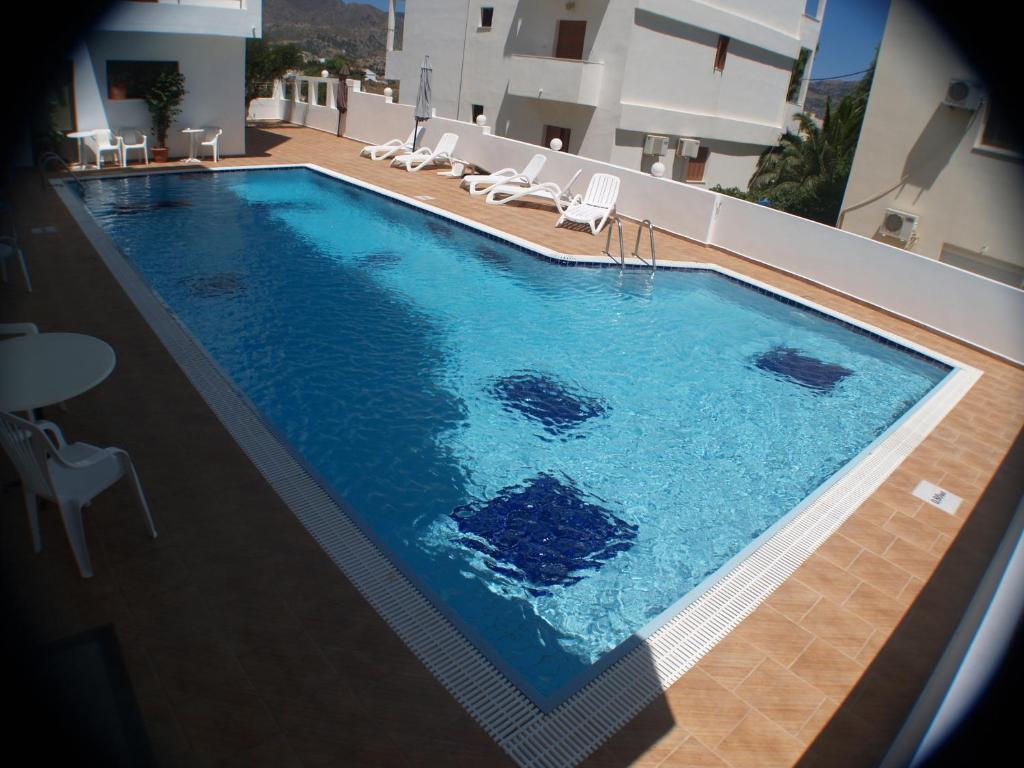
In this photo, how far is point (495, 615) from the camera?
4.59 metres

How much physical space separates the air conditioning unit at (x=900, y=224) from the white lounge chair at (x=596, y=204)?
568 centimetres

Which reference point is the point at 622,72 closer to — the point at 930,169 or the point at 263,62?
the point at 930,169

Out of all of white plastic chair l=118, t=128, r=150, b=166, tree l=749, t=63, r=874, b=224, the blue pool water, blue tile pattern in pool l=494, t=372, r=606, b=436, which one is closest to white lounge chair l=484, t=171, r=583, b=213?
the blue pool water

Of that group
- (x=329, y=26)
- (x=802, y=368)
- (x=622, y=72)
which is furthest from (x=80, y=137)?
(x=329, y=26)

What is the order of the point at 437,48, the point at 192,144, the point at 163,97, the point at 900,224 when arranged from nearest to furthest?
the point at 900,224 → the point at 163,97 → the point at 192,144 → the point at 437,48

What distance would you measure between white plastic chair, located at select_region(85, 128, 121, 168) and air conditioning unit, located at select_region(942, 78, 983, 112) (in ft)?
53.1

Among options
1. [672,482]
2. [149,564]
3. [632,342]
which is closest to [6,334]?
[149,564]

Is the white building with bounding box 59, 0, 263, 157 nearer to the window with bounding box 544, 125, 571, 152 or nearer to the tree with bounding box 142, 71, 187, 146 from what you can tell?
the tree with bounding box 142, 71, 187, 146

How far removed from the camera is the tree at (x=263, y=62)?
24.9 metres

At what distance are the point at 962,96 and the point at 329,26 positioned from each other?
133m

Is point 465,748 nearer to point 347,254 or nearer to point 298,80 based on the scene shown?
point 347,254

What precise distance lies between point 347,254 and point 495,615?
8.18 m

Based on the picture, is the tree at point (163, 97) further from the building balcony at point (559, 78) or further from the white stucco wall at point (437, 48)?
the white stucco wall at point (437, 48)

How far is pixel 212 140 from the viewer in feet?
54.6
